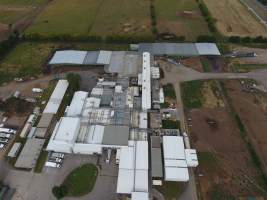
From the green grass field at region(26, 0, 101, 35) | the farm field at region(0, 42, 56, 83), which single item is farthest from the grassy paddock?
the green grass field at region(26, 0, 101, 35)

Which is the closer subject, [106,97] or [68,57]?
[106,97]

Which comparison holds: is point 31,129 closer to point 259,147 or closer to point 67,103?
point 67,103

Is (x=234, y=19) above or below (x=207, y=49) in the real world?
above

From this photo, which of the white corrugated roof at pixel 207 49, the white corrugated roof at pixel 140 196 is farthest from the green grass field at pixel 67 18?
the white corrugated roof at pixel 140 196

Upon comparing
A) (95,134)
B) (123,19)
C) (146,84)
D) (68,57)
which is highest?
(123,19)

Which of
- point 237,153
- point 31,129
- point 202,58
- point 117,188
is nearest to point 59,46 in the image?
point 31,129

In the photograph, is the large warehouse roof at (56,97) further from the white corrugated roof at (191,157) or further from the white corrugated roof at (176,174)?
the white corrugated roof at (191,157)

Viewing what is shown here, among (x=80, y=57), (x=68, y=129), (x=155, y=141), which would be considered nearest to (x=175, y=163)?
Result: (x=155, y=141)

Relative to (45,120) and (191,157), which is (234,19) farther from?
(45,120)
